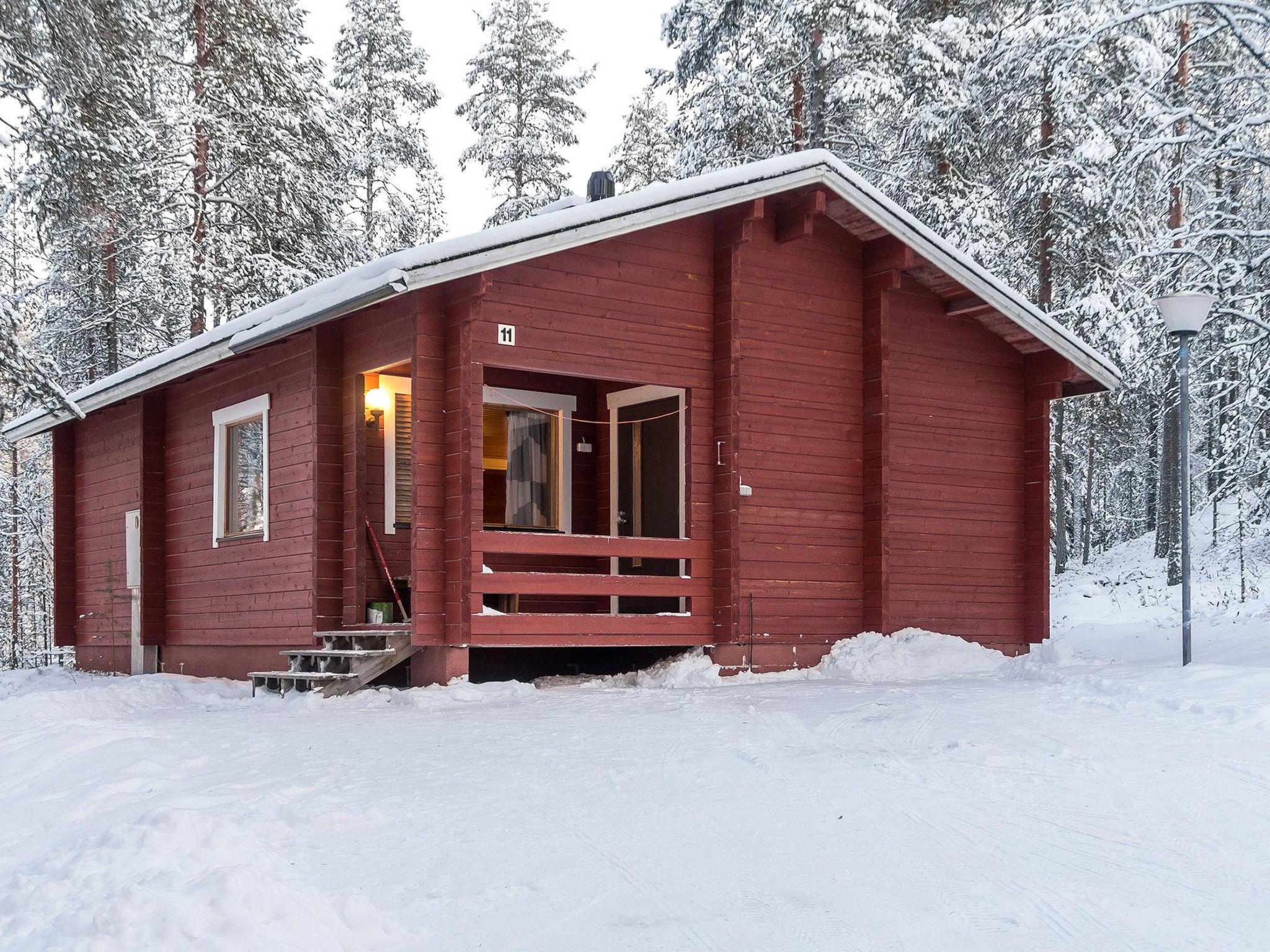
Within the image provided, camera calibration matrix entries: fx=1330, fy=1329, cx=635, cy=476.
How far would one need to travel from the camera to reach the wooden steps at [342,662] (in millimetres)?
10539

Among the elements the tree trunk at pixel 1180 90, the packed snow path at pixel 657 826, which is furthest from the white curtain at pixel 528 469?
the tree trunk at pixel 1180 90

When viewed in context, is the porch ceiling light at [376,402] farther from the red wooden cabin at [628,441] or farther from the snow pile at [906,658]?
the snow pile at [906,658]

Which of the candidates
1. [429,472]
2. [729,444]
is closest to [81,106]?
[429,472]

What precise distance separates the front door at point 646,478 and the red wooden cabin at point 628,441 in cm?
3

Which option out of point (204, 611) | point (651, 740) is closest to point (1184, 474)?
point (651, 740)

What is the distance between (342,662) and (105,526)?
22.7 ft

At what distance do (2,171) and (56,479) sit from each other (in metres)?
5.86

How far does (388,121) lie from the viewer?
94.8ft

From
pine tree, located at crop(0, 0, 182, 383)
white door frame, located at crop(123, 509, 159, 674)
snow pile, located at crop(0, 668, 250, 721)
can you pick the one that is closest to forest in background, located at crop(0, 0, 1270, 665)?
pine tree, located at crop(0, 0, 182, 383)

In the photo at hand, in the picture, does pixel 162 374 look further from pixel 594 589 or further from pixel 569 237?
pixel 594 589

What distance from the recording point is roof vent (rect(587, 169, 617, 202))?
1343cm

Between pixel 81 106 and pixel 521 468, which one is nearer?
pixel 81 106

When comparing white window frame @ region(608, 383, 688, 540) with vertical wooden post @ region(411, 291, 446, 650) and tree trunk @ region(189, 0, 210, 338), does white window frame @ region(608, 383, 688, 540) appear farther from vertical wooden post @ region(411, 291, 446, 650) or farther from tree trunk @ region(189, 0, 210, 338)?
tree trunk @ region(189, 0, 210, 338)

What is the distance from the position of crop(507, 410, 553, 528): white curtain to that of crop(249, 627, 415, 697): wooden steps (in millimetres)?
2443
